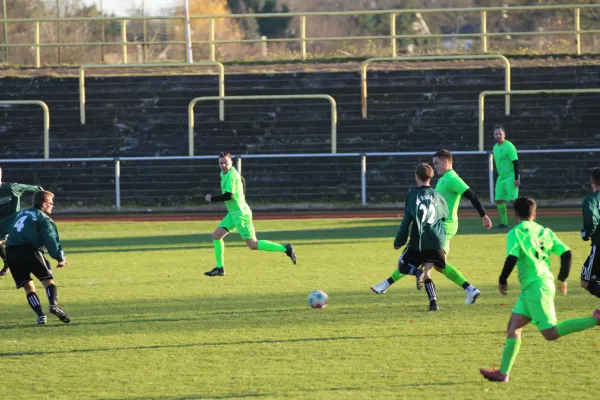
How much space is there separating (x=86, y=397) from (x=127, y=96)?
20.6m

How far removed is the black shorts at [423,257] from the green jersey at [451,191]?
0.87 metres

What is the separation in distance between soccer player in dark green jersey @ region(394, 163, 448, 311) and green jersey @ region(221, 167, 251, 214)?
358cm

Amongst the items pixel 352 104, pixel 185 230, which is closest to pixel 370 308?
pixel 185 230

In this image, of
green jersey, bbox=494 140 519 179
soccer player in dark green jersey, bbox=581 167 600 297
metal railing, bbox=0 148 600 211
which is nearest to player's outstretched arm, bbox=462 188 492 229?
soccer player in dark green jersey, bbox=581 167 600 297

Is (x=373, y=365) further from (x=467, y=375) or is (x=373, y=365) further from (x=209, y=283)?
(x=209, y=283)

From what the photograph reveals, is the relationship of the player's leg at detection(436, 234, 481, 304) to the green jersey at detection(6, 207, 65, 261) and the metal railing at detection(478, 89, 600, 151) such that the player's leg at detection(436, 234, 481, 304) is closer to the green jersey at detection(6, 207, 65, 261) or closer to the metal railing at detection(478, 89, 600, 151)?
the green jersey at detection(6, 207, 65, 261)

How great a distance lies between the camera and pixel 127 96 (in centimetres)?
2628

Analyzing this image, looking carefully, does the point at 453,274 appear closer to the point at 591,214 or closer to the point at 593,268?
the point at 593,268

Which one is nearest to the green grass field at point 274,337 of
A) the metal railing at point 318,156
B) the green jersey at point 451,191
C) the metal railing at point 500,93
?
the green jersey at point 451,191

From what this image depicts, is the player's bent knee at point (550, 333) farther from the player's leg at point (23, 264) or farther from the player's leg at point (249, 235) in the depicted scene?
the player's leg at point (249, 235)

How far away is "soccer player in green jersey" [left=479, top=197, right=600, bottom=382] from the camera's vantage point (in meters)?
6.50

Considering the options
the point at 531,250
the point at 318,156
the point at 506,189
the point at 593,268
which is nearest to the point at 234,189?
the point at 593,268

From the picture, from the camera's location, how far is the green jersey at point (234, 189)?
40.7 feet

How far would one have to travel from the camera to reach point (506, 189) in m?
17.3
